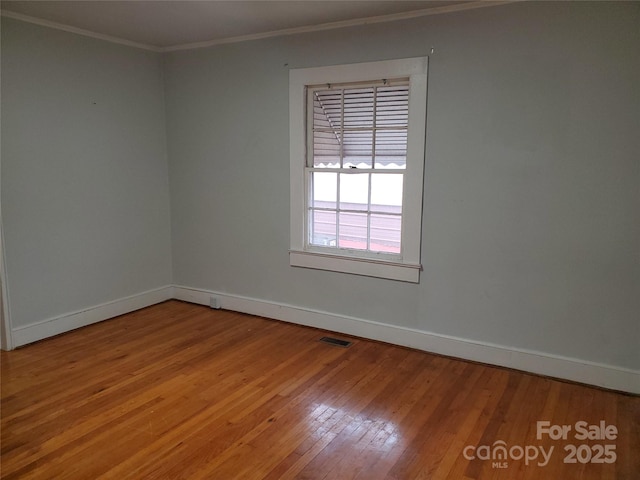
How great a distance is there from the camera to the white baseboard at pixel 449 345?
3.02 m

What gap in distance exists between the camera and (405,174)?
11.6ft

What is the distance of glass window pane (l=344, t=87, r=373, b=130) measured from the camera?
367 centimetres

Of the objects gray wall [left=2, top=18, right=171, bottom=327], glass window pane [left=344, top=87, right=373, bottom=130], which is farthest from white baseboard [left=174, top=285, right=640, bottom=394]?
glass window pane [left=344, top=87, right=373, bottom=130]

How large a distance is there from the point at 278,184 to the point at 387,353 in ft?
5.74

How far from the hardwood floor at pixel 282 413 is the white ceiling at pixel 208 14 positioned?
254 cm

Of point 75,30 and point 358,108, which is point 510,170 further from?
point 75,30

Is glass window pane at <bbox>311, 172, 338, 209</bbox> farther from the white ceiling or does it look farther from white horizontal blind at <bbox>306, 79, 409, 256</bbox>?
the white ceiling

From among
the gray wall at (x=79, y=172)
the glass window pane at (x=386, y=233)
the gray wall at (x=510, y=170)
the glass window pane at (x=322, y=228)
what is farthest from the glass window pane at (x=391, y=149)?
the gray wall at (x=79, y=172)

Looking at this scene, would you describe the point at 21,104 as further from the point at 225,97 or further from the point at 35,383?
the point at 35,383

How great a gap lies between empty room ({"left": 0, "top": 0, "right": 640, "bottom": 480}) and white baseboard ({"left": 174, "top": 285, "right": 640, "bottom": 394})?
0.05ft

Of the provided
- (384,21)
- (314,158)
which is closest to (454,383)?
(314,158)

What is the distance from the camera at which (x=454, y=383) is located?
3.09m

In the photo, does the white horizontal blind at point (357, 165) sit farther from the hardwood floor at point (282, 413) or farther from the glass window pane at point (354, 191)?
the hardwood floor at point (282, 413)

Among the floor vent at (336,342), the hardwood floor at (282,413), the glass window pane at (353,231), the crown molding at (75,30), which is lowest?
the hardwood floor at (282,413)
